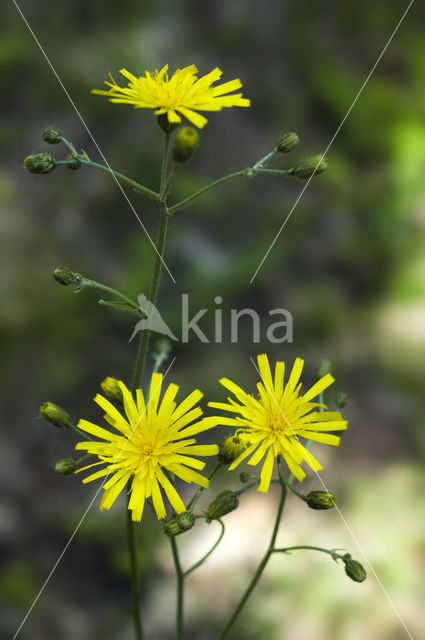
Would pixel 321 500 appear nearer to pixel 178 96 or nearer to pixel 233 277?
pixel 178 96

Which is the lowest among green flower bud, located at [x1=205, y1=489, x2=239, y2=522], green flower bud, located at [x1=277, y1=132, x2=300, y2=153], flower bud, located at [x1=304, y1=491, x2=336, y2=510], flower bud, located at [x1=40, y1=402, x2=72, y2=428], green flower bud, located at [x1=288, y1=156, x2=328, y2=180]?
green flower bud, located at [x1=205, y1=489, x2=239, y2=522]

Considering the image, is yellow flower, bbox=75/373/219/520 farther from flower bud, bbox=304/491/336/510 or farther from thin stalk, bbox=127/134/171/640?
flower bud, bbox=304/491/336/510

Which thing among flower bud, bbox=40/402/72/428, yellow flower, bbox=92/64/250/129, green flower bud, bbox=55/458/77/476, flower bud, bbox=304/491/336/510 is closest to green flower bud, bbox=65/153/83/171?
yellow flower, bbox=92/64/250/129

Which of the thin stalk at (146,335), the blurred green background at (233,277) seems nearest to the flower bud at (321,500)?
the thin stalk at (146,335)

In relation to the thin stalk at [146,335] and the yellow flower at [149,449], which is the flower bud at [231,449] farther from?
the thin stalk at [146,335]

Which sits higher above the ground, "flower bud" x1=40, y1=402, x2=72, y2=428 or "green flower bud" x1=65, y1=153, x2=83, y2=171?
"green flower bud" x1=65, y1=153, x2=83, y2=171

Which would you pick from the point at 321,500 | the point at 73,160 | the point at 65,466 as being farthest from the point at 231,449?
the point at 73,160

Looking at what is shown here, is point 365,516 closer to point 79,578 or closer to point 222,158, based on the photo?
point 79,578
